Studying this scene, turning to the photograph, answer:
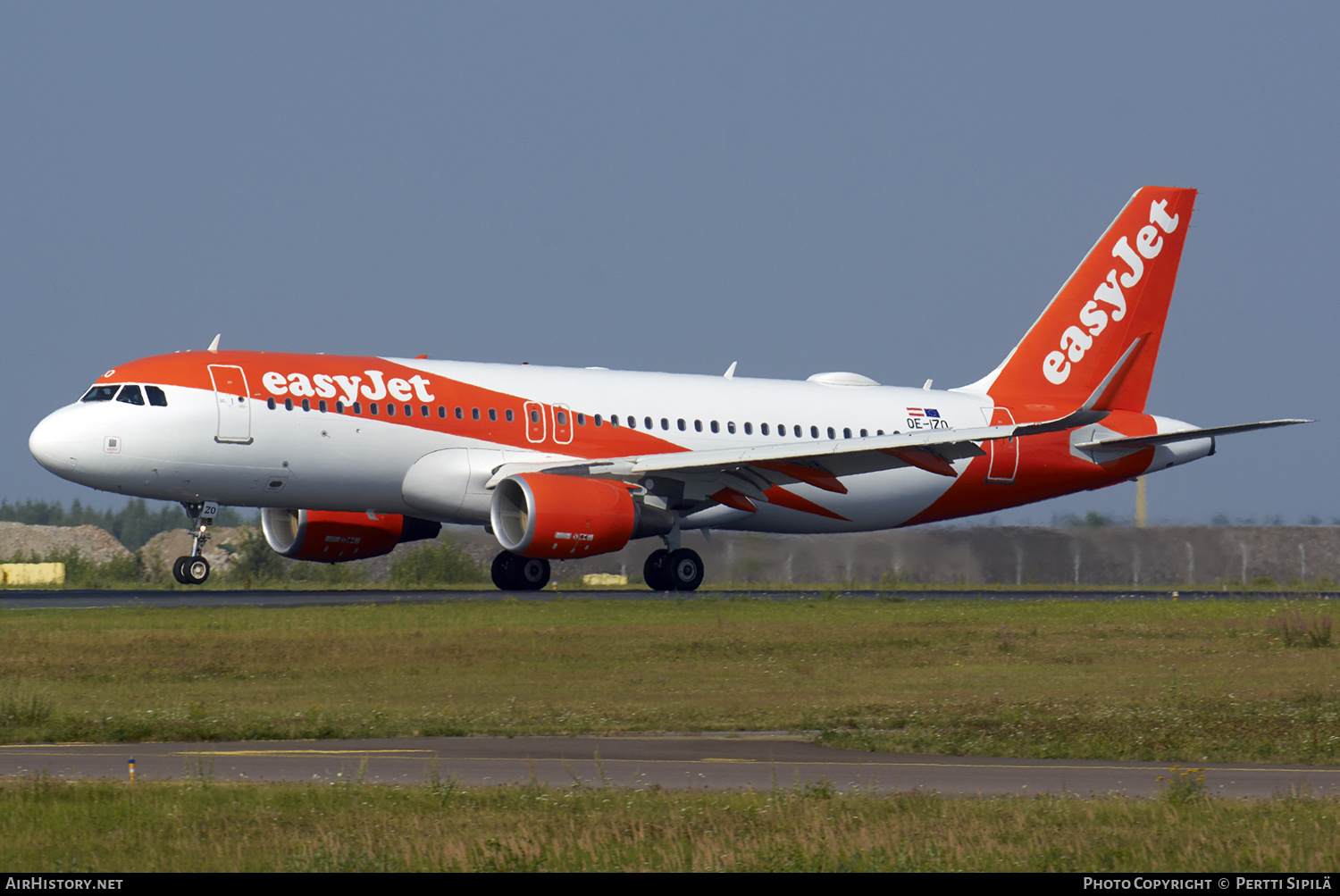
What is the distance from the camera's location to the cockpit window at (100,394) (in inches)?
1158

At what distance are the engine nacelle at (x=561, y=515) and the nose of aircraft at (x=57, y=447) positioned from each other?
23.8 ft

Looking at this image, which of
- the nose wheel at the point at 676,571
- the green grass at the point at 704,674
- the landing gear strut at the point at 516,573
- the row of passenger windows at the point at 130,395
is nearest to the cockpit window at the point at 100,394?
the row of passenger windows at the point at 130,395

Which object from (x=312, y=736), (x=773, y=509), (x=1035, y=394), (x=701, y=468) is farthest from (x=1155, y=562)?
(x=312, y=736)

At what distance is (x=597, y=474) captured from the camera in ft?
102

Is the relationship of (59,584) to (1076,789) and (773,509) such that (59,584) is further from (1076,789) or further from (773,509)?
(1076,789)

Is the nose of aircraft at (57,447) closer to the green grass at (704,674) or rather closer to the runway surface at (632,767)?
the green grass at (704,674)

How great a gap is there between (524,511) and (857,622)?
→ 25.0ft

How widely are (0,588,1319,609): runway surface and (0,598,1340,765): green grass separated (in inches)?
71.5

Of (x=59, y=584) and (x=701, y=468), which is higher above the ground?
(x=701, y=468)

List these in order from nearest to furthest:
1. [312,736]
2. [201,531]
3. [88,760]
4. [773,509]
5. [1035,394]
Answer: [88,760] < [312,736] < [201,531] < [773,509] < [1035,394]

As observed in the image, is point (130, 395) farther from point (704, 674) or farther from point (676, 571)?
point (704, 674)

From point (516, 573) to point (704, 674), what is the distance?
14.0 m

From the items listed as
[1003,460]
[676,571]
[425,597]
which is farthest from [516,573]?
[1003,460]

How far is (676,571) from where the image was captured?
3300cm
